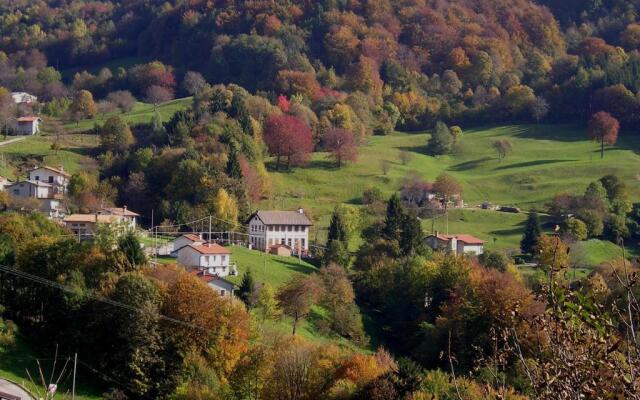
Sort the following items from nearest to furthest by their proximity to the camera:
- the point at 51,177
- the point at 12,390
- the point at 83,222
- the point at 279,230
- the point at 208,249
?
the point at 12,390
the point at 208,249
the point at 83,222
the point at 279,230
the point at 51,177

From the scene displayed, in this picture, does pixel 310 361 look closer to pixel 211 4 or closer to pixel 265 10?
pixel 265 10

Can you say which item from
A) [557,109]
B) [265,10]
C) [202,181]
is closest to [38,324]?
[202,181]

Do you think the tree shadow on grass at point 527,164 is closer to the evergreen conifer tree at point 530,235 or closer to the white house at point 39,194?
the evergreen conifer tree at point 530,235

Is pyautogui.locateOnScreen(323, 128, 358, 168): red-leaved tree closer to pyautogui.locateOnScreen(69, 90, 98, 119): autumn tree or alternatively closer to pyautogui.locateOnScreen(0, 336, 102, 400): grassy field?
pyautogui.locateOnScreen(69, 90, 98, 119): autumn tree

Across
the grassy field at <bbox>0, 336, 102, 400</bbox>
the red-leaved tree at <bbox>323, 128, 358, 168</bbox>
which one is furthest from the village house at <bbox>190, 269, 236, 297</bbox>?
the red-leaved tree at <bbox>323, 128, 358, 168</bbox>

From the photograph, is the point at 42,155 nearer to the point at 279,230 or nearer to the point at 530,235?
the point at 279,230

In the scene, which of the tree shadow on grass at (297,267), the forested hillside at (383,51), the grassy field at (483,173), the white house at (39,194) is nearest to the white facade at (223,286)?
the tree shadow on grass at (297,267)

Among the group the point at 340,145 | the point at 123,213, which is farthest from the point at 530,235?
the point at 123,213
